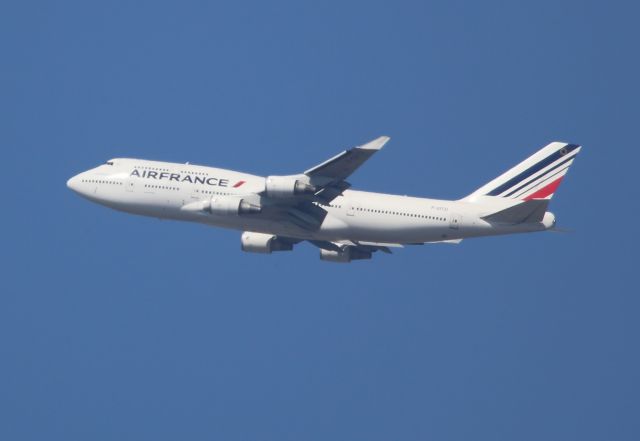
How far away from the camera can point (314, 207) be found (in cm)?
6106

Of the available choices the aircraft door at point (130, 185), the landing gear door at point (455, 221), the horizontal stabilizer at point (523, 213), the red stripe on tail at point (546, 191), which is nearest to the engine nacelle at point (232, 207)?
the aircraft door at point (130, 185)

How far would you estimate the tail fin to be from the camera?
212 feet

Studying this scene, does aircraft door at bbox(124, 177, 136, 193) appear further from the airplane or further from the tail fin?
the tail fin

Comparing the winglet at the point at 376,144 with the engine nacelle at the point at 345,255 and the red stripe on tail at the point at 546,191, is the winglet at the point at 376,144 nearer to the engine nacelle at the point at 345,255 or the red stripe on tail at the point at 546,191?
the engine nacelle at the point at 345,255

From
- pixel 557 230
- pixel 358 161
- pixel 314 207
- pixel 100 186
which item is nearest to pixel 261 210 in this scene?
pixel 314 207

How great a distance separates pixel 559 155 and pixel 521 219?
26.3 ft

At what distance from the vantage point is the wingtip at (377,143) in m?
55.1

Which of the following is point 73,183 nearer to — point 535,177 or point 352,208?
point 352,208

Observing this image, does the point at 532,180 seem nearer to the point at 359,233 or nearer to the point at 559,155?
the point at 559,155

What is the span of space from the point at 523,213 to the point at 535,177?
6.89 meters

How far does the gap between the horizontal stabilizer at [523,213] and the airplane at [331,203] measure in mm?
53

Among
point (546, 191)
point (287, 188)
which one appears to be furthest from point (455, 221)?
point (287, 188)

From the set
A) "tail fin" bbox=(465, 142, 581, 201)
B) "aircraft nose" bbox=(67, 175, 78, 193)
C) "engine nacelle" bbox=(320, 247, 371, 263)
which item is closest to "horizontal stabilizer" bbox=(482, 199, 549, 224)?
"tail fin" bbox=(465, 142, 581, 201)

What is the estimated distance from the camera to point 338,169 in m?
58.1
